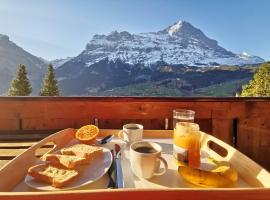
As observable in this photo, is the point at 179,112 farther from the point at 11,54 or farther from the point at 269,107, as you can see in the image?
the point at 11,54

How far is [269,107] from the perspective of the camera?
275cm

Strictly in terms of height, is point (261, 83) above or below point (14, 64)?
below

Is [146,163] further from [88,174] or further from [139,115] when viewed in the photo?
[139,115]

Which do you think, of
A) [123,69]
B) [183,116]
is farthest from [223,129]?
[123,69]

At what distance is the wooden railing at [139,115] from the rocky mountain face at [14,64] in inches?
5908

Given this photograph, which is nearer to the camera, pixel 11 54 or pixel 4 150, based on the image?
pixel 4 150

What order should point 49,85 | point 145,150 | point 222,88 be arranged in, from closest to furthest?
1. point 145,150
2. point 49,85
3. point 222,88

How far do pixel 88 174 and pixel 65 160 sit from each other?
4.7 inches

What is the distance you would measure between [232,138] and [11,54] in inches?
7615

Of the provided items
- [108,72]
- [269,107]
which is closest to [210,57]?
[108,72]

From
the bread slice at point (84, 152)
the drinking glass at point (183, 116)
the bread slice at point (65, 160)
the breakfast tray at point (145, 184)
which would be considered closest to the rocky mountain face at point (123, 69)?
the drinking glass at point (183, 116)

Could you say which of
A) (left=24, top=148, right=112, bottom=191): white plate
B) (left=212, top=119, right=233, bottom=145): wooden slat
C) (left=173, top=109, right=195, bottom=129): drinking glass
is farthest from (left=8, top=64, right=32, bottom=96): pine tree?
(left=24, top=148, right=112, bottom=191): white plate

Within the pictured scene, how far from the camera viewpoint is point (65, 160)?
104 cm

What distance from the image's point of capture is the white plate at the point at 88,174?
2.94 ft
